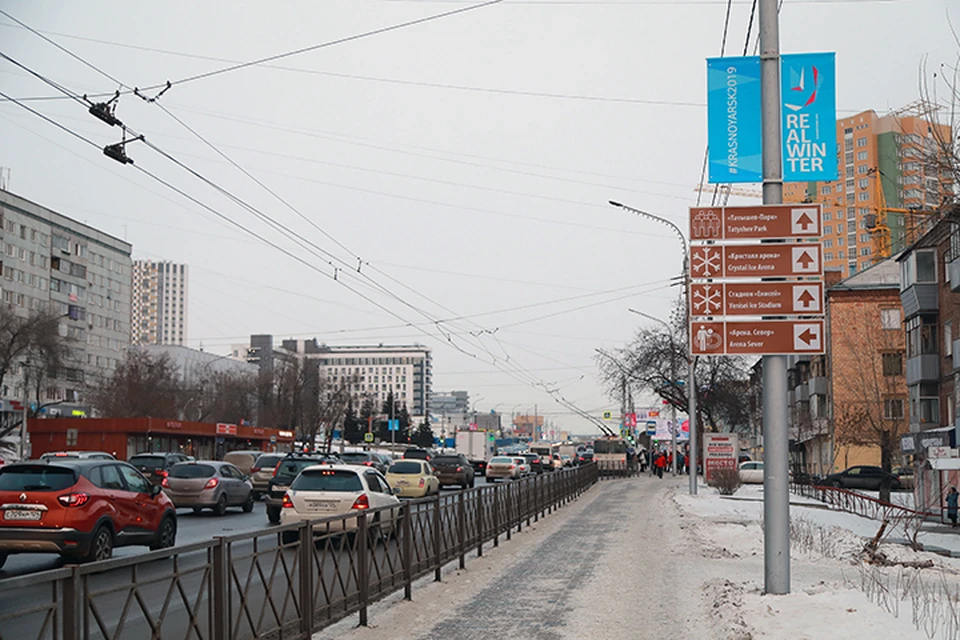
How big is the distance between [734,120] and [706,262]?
1.75 m

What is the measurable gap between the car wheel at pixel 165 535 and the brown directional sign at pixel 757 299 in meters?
9.92

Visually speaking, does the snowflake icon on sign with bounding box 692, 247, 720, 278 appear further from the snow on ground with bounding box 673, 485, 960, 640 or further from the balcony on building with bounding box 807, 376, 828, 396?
the balcony on building with bounding box 807, 376, 828, 396

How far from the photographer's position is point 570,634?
33.9 feet

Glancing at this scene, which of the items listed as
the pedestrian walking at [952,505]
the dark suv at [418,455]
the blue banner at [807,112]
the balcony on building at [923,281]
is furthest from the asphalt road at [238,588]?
the balcony on building at [923,281]

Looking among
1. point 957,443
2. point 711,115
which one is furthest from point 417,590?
point 957,443

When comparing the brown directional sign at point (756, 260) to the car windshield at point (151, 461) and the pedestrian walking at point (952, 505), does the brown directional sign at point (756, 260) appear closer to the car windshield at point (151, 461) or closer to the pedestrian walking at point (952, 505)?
the pedestrian walking at point (952, 505)

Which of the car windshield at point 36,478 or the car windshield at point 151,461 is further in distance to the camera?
the car windshield at point 151,461

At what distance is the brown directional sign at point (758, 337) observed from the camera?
39.2 feet

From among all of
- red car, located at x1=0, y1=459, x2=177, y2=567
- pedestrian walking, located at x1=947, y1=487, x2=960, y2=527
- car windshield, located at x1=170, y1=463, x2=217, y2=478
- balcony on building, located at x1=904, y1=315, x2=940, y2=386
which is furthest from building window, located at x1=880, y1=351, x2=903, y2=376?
red car, located at x1=0, y1=459, x2=177, y2=567

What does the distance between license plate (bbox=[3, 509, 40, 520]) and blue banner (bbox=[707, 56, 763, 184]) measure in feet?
34.3

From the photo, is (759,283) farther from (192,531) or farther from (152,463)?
(152,463)

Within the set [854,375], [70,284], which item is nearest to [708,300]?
[854,375]

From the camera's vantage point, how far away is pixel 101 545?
15242 millimetres

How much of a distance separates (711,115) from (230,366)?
14914 cm
